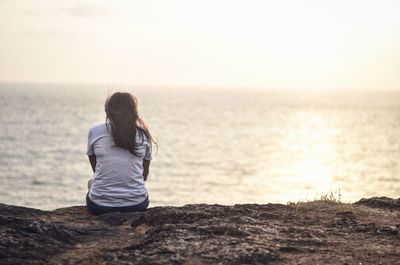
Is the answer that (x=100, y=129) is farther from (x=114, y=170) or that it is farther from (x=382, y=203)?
(x=382, y=203)

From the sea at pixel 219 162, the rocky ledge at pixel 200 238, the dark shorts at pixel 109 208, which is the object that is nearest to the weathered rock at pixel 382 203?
the rocky ledge at pixel 200 238

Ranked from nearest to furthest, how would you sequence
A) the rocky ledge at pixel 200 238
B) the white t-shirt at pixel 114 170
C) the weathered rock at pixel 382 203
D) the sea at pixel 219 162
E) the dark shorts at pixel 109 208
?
the rocky ledge at pixel 200 238, the white t-shirt at pixel 114 170, the dark shorts at pixel 109 208, the weathered rock at pixel 382 203, the sea at pixel 219 162

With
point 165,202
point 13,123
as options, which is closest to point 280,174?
point 165,202

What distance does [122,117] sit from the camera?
24.1 ft

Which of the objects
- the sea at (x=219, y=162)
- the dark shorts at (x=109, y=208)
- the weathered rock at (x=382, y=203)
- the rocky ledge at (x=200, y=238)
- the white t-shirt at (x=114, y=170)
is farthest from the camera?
the sea at (x=219, y=162)

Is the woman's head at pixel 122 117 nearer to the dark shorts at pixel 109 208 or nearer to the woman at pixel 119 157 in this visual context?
the woman at pixel 119 157

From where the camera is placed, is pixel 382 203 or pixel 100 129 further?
pixel 382 203

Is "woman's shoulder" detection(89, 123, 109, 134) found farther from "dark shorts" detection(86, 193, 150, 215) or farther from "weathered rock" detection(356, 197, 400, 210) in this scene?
"weathered rock" detection(356, 197, 400, 210)

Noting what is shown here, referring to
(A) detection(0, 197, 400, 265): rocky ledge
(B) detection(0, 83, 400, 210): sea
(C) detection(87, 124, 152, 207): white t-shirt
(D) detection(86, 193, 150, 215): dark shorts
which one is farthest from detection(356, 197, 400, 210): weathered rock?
(B) detection(0, 83, 400, 210): sea

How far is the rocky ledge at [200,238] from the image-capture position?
5.23 m

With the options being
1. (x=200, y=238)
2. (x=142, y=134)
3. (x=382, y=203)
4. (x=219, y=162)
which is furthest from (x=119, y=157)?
(x=219, y=162)

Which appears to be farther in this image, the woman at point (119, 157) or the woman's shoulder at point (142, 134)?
the woman's shoulder at point (142, 134)

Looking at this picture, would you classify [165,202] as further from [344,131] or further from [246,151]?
[344,131]

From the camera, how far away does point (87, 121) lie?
111688 mm
